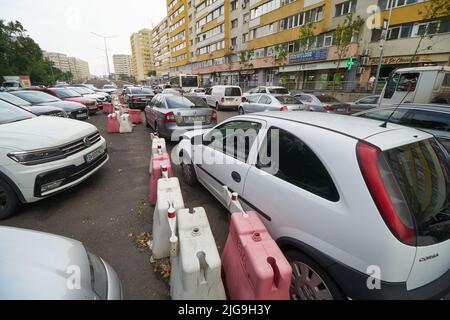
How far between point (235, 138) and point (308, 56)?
25.3 metres

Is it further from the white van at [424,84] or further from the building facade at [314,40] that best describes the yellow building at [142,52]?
the white van at [424,84]

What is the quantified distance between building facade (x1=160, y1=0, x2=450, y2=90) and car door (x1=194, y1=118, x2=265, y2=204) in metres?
13.5

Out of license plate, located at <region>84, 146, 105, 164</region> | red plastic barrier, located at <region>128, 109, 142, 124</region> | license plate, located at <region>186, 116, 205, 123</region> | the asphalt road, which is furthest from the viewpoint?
red plastic barrier, located at <region>128, 109, 142, 124</region>

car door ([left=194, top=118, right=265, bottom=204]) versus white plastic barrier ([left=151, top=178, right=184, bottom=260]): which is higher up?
car door ([left=194, top=118, right=265, bottom=204])

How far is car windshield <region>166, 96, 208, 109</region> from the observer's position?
6.79 metres

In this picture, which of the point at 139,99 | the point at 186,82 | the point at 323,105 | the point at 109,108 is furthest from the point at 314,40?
the point at 109,108

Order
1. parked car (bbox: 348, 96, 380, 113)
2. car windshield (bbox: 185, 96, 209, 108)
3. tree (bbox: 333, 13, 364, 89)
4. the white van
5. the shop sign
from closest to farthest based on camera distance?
1. car windshield (bbox: 185, 96, 209, 108)
2. the white van
3. parked car (bbox: 348, 96, 380, 113)
4. tree (bbox: 333, 13, 364, 89)
5. the shop sign

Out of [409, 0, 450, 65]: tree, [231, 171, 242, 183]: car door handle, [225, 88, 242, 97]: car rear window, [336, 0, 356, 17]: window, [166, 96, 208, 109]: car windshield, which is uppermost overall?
[336, 0, 356, 17]: window

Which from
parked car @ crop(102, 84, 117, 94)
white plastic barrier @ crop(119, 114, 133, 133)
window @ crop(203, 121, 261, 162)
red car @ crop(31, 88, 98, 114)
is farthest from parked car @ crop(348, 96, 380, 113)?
parked car @ crop(102, 84, 117, 94)

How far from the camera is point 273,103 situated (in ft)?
31.6

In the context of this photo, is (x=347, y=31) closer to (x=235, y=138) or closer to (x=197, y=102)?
(x=197, y=102)

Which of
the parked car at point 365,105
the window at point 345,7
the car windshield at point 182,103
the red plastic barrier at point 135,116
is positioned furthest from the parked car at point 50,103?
the window at point 345,7

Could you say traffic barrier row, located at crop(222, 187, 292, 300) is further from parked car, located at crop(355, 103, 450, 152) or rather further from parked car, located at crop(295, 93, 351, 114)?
parked car, located at crop(295, 93, 351, 114)
